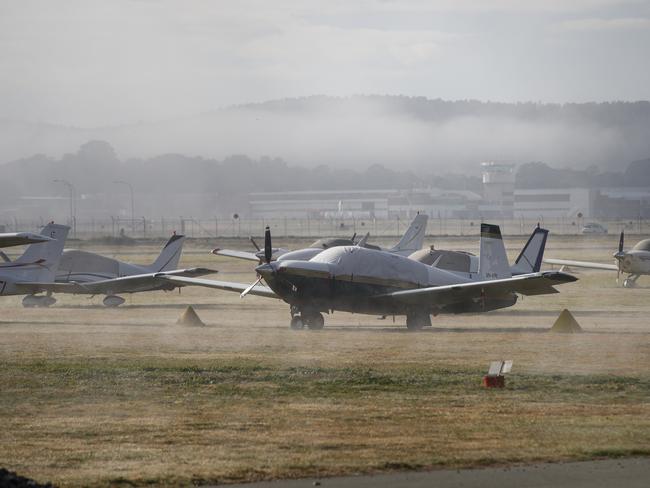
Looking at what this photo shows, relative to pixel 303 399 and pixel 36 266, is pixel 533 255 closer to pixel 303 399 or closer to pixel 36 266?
pixel 36 266

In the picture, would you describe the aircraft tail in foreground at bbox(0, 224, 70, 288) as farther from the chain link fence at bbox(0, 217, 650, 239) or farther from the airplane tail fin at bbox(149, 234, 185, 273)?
the chain link fence at bbox(0, 217, 650, 239)

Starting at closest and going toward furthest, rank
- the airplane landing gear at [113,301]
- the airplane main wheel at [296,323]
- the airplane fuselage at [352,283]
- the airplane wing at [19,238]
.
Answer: the airplane wing at [19,238]
the airplane main wheel at [296,323]
the airplane fuselage at [352,283]
the airplane landing gear at [113,301]

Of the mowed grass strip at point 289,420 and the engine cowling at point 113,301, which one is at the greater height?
the mowed grass strip at point 289,420

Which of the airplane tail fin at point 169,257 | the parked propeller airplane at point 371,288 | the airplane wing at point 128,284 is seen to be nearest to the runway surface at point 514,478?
the parked propeller airplane at point 371,288

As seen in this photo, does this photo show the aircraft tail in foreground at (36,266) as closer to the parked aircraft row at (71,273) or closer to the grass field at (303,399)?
the parked aircraft row at (71,273)

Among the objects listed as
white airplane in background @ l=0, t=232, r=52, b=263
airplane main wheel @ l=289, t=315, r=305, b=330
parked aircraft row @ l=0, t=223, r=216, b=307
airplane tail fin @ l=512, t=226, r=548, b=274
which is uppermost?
white airplane in background @ l=0, t=232, r=52, b=263

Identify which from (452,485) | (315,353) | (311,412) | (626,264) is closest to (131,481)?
(452,485)

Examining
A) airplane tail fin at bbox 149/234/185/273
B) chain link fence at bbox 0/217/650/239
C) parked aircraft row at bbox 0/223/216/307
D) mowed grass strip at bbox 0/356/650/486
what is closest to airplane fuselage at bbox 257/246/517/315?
parked aircraft row at bbox 0/223/216/307

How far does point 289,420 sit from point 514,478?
14.6 feet

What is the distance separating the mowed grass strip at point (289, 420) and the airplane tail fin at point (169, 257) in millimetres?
22972

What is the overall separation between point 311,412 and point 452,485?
477 cm

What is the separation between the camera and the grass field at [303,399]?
44.6ft

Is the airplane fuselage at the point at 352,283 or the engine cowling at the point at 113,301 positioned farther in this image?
the engine cowling at the point at 113,301

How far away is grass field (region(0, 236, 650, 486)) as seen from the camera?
13.6m
